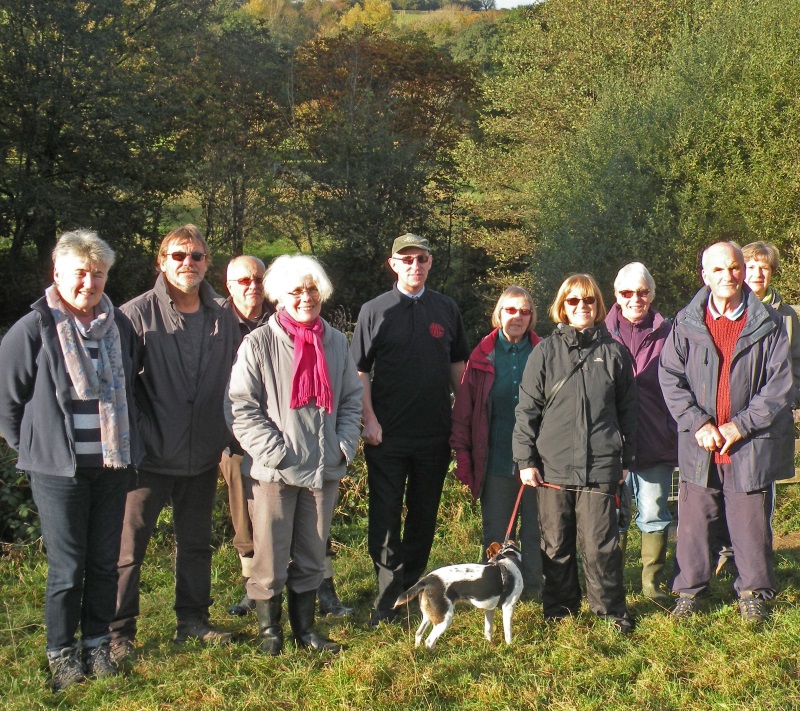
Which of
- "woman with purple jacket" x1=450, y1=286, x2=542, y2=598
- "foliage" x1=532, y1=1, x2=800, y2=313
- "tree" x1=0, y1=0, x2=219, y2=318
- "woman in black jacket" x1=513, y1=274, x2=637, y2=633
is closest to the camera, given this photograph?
"woman in black jacket" x1=513, y1=274, x2=637, y2=633

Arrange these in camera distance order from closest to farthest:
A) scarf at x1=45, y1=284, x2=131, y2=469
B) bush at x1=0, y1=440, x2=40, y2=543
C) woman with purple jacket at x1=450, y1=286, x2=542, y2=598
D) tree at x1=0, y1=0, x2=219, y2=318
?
scarf at x1=45, y1=284, x2=131, y2=469 < woman with purple jacket at x1=450, y1=286, x2=542, y2=598 < bush at x1=0, y1=440, x2=40, y2=543 < tree at x1=0, y1=0, x2=219, y2=318

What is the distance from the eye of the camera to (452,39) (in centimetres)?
5516

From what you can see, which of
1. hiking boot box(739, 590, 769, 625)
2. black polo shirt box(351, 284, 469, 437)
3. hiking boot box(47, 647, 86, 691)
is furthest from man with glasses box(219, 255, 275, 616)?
hiking boot box(739, 590, 769, 625)

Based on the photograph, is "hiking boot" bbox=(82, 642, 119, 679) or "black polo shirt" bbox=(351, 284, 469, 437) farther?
"black polo shirt" bbox=(351, 284, 469, 437)

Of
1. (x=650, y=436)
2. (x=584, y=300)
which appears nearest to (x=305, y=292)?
(x=584, y=300)

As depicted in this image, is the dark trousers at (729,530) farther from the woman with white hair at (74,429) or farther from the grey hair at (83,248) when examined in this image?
the grey hair at (83,248)

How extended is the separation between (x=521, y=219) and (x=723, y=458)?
22.7 metres

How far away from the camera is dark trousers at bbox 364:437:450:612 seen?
486 cm

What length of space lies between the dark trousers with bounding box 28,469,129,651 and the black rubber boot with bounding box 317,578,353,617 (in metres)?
1.29

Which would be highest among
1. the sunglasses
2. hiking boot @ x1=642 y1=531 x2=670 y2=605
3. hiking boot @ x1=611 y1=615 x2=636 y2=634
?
the sunglasses

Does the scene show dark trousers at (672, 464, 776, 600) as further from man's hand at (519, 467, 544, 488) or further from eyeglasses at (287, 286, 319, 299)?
eyeglasses at (287, 286, 319, 299)

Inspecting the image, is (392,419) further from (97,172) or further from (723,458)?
(97,172)

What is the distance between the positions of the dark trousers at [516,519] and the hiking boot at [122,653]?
2.00m

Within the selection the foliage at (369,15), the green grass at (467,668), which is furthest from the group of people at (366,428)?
the foliage at (369,15)
